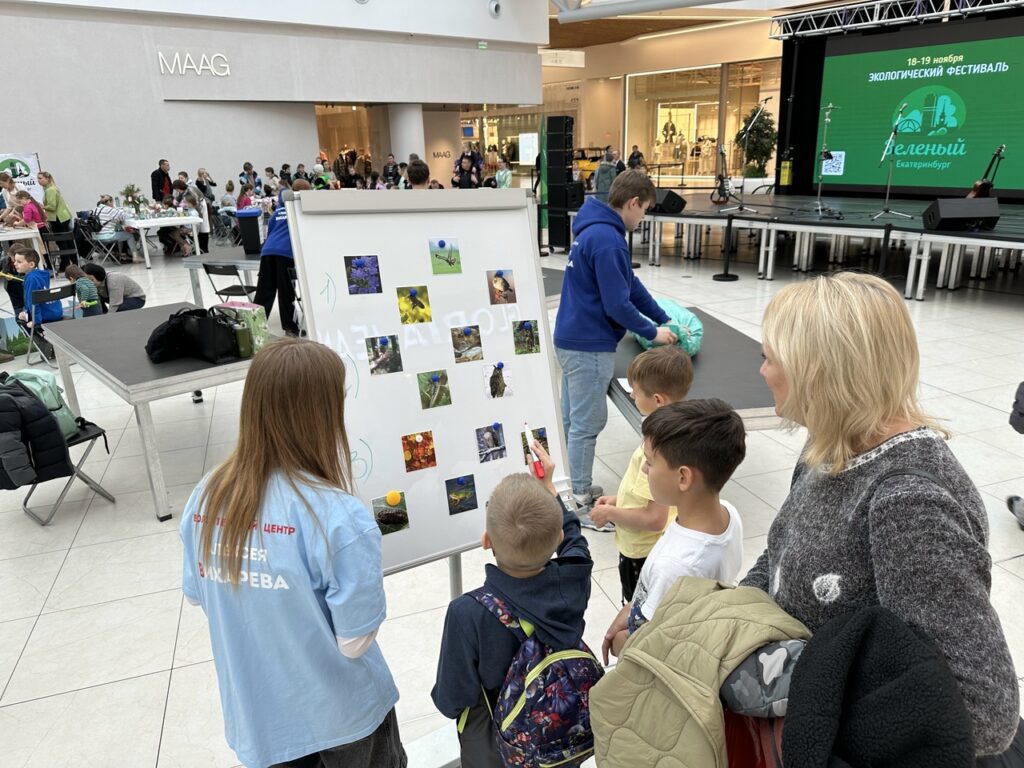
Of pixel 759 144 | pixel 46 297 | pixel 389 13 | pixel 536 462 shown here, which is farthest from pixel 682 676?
pixel 389 13

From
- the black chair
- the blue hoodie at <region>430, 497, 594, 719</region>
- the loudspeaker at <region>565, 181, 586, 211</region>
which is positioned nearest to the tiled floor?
the blue hoodie at <region>430, 497, 594, 719</region>

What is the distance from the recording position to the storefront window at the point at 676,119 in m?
23.4

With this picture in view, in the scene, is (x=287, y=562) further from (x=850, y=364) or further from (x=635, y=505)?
(x=635, y=505)

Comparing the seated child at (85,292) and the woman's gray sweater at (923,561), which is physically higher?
the woman's gray sweater at (923,561)

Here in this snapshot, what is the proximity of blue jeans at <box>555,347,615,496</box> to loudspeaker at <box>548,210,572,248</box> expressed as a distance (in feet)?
29.5

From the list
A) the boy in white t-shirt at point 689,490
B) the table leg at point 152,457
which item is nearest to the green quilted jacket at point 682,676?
the boy in white t-shirt at point 689,490

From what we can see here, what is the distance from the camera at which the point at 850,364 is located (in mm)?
971

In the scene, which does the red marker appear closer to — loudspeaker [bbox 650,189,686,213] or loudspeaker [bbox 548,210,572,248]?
loudspeaker [bbox 650,189,686,213]

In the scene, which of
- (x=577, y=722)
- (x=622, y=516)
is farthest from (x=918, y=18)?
(x=577, y=722)

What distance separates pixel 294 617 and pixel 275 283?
18.5ft

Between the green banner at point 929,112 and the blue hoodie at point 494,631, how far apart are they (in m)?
14.0

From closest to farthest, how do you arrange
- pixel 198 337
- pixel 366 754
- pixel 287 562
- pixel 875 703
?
pixel 875 703 < pixel 287 562 < pixel 366 754 < pixel 198 337

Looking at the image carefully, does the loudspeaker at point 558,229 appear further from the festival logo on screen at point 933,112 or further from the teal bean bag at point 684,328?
the teal bean bag at point 684,328

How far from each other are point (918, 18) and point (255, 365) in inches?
526
